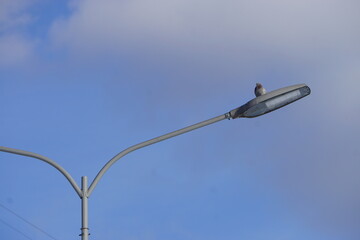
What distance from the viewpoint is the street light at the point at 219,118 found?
17594 millimetres

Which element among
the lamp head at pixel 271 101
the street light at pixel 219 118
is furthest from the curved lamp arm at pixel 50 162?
the lamp head at pixel 271 101

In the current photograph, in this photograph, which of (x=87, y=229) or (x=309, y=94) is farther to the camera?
(x=309, y=94)

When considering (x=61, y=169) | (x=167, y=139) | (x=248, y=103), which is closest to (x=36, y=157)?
(x=61, y=169)

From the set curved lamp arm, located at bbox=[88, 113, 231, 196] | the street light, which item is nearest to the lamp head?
the street light

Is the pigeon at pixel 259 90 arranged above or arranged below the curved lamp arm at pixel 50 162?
above

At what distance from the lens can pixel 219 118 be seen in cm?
1844

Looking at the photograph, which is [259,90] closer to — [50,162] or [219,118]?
[219,118]

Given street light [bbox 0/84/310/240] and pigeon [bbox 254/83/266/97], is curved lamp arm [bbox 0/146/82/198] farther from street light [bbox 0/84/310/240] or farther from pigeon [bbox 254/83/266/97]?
pigeon [bbox 254/83/266/97]

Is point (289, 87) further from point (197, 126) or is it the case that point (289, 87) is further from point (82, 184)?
point (82, 184)

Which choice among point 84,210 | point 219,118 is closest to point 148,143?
point 219,118

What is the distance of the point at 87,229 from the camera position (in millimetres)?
17312

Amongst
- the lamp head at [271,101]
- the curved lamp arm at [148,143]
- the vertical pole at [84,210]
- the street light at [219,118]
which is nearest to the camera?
the vertical pole at [84,210]

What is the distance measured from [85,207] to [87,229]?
38 centimetres

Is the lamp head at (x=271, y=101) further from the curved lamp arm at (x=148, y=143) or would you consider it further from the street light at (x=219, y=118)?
the curved lamp arm at (x=148, y=143)
